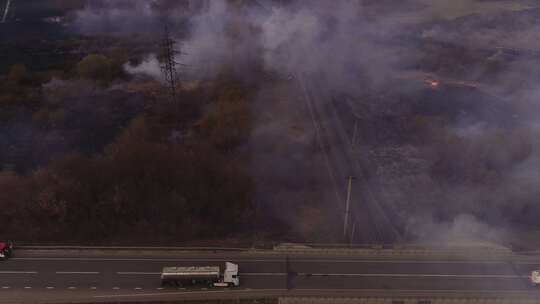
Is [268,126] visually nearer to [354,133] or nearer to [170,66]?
[354,133]

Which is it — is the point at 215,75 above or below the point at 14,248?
above

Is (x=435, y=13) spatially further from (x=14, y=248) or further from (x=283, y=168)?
(x=14, y=248)

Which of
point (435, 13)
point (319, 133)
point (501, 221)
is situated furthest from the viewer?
point (435, 13)

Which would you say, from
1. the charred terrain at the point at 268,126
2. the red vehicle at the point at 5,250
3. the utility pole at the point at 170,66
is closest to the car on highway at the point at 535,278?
the charred terrain at the point at 268,126

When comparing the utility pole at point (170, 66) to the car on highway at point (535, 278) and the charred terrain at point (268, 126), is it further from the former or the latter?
the car on highway at point (535, 278)

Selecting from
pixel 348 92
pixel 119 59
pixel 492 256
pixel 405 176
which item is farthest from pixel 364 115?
pixel 119 59

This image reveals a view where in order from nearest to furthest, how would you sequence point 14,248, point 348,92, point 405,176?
1. point 14,248
2. point 405,176
3. point 348,92

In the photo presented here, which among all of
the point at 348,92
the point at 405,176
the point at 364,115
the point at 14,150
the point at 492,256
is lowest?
the point at 492,256

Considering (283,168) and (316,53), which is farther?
(316,53)

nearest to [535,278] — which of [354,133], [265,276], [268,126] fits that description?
[265,276]

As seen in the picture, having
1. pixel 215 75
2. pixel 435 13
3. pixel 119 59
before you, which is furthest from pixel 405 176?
pixel 435 13
